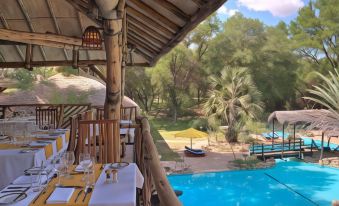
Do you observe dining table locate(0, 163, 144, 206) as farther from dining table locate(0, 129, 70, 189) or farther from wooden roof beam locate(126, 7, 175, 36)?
wooden roof beam locate(126, 7, 175, 36)

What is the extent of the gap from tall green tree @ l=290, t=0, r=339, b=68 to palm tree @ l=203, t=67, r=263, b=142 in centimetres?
1091

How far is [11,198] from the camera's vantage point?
1892mm

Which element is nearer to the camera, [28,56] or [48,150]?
[48,150]

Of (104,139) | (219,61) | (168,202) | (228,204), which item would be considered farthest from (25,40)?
(219,61)

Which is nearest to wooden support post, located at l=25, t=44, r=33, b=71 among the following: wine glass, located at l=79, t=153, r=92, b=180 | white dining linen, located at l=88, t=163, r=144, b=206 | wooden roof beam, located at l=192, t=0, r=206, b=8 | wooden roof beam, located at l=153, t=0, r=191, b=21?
wooden roof beam, located at l=153, t=0, r=191, b=21

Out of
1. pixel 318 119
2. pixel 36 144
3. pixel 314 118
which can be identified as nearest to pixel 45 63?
pixel 36 144

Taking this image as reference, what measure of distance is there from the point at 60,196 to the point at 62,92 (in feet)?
50.9

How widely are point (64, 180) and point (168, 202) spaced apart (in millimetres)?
→ 1240

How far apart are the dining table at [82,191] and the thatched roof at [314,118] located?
10836 mm

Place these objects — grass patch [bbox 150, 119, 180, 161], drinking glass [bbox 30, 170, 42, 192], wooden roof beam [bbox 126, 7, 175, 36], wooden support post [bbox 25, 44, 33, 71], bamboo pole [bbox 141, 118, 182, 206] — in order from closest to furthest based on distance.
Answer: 1. bamboo pole [bbox 141, 118, 182, 206]
2. drinking glass [bbox 30, 170, 42, 192]
3. wooden roof beam [bbox 126, 7, 175, 36]
4. wooden support post [bbox 25, 44, 33, 71]
5. grass patch [bbox 150, 119, 180, 161]

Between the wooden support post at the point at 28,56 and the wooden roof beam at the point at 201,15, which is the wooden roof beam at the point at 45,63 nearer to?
the wooden support post at the point at 28,56

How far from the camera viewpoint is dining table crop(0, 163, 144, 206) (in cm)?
186

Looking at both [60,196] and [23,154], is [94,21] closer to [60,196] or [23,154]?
[23,154]

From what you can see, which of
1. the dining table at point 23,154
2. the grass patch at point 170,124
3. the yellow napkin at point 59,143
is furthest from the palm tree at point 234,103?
the dining table at point 23,154
